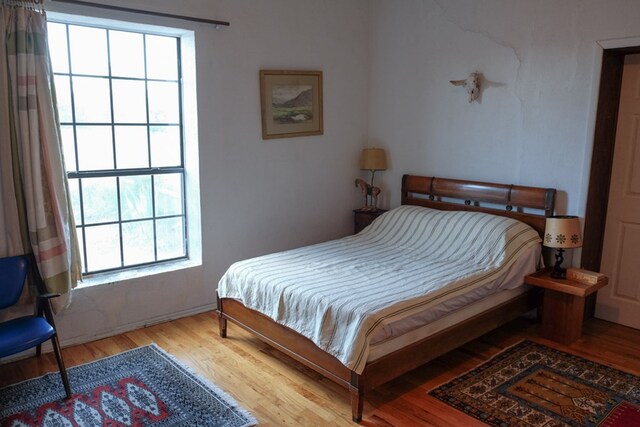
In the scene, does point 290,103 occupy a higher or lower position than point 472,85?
lower

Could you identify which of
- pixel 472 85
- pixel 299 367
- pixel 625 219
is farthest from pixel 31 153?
pixel 625 219

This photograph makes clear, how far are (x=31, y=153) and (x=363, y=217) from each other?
2806 millimetres

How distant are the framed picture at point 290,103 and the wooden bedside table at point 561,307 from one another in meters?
2.24

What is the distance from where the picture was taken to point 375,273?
3303mm

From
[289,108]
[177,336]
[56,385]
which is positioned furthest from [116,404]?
[289,108]

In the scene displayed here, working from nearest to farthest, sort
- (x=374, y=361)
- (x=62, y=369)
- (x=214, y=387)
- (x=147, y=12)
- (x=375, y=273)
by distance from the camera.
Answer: (x=374, y=361) < (x=62, y=369) < (x=214, y=387) < (x=375, y=273) < (x=147, y=12)

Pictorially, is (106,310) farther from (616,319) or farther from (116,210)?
(616,319)

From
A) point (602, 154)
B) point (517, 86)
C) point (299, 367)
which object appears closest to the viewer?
point (299, 367)

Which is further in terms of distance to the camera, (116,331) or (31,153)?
(116,331)

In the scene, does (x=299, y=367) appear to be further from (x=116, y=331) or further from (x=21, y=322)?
(x=21, y=322)

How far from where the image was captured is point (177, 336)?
362 centimetres

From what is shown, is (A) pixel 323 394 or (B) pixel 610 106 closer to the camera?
(A) pixel 323 394

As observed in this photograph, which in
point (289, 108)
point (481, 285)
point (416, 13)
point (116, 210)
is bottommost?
point (481, 285)

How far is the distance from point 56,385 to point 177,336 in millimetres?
873
